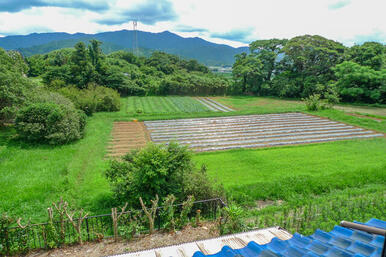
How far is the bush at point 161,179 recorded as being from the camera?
27.2 ft

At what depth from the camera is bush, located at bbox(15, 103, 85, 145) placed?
625 inches

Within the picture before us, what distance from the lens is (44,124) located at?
16.3m

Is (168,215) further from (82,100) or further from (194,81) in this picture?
(194,81)

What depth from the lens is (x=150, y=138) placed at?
1894 centimetres

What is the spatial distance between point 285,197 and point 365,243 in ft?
22.1

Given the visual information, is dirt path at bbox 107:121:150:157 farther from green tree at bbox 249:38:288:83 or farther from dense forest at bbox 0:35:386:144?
green tree at bbox 249:38:288:83

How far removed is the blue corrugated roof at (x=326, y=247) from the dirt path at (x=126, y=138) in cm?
1262

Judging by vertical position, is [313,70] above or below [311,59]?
below

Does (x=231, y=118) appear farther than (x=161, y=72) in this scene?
No

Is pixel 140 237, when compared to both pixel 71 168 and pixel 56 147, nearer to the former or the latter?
pixel 71 168

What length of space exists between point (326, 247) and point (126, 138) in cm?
1703

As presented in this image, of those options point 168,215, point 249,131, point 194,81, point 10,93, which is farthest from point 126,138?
point 194,81

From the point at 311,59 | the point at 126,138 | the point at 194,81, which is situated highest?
the point at 311,59

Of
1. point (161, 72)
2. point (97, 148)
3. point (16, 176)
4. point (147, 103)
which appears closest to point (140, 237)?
point (16, 176)
